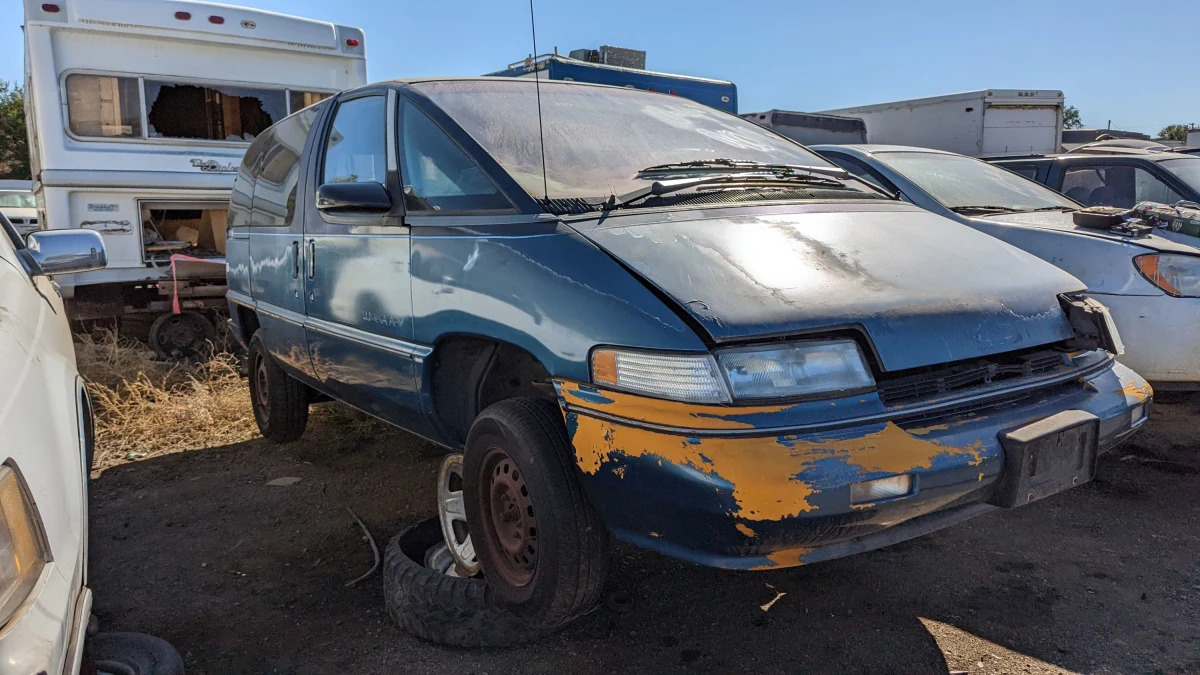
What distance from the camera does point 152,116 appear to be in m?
7.18

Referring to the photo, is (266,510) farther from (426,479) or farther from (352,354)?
(352,354)

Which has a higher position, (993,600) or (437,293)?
(437,293)

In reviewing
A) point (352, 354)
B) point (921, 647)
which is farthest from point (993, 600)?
point (352, 354)

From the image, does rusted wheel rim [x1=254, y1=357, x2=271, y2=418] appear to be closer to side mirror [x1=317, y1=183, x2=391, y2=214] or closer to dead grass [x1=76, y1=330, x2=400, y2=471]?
dead grass [x1=76, y1=330, x2=400, y2=471]

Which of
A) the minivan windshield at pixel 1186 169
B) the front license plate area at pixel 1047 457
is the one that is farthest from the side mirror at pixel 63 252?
the minivan windshield at pixel 1186 169

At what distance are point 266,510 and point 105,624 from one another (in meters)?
1.08

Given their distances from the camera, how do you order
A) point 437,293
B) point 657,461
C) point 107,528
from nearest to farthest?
point 657,461, point 437,293, point 107,528

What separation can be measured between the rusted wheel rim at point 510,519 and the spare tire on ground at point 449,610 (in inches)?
Answer: 5.3

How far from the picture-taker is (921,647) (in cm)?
259

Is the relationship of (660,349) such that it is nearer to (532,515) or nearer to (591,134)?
(532,515)

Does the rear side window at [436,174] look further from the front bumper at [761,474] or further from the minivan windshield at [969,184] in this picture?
the minivan windshield at [969,184]

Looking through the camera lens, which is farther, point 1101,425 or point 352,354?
point 352,354

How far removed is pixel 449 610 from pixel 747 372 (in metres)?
1.29

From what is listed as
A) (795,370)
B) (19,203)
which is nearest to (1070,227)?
(795,370)
